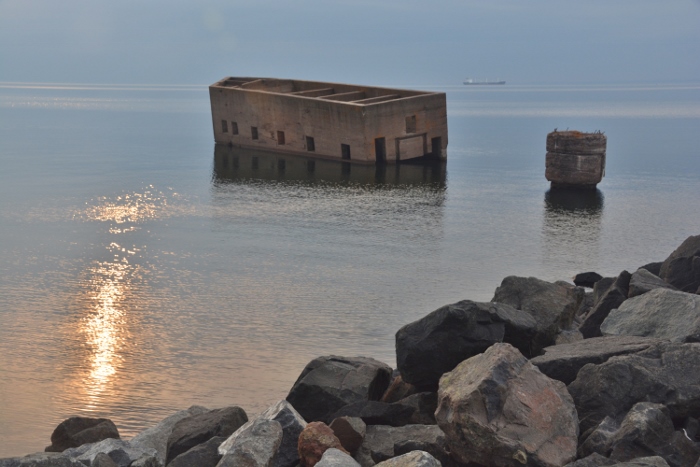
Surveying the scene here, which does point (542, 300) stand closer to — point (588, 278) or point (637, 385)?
point (637, 385)

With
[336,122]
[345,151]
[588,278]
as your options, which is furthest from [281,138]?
[588,278]

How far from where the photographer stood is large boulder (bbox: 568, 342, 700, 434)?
605cm

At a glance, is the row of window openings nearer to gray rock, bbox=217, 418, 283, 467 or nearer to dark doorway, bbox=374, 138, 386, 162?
dark doorway, bbox=374, 138, 386, 162

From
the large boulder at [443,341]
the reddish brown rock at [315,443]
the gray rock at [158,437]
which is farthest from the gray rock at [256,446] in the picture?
→ the large boulder at [443,341]

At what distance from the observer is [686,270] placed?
34.9ft

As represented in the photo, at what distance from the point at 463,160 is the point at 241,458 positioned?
107ft

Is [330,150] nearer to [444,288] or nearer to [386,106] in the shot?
[386,106]

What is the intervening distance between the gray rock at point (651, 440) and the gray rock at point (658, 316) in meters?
1.85

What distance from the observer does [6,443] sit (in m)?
8.48

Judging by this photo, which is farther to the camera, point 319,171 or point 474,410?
point 319,171

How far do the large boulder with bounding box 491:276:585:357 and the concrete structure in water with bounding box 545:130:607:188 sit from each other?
14954 mm

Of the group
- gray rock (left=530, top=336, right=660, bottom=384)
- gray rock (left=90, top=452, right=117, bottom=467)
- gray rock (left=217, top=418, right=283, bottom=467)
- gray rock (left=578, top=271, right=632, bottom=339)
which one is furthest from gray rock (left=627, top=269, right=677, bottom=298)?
gray rock (left=90, top=452, right=117, bottom=467)

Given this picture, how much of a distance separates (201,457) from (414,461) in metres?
1.69

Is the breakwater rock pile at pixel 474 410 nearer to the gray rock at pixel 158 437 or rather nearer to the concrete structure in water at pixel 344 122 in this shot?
the gray rock at pixel 158 437
